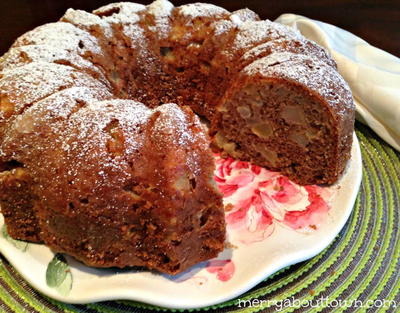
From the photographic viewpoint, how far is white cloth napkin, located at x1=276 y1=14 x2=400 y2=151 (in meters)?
2.55

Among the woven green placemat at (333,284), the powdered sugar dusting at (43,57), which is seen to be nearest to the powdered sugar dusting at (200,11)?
the powdered sugar dusting at (43,57)

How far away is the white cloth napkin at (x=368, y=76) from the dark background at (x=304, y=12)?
57 cm

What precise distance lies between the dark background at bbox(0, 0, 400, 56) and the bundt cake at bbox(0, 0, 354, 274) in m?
1.07

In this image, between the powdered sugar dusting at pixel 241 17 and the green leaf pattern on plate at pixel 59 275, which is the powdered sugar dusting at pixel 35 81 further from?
the powdered sugar dusting at pixel 241 17

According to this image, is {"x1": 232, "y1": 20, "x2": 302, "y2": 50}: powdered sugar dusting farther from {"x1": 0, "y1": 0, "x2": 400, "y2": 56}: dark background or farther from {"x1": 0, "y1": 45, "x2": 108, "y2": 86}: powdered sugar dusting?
{"x1": 0, "y1": 0, "x2": 400, "y2": 56}: dark background

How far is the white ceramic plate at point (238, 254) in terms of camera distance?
1.59 metres

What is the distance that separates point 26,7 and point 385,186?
3109mm

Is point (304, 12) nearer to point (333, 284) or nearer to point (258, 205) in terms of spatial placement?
point (258, 205)

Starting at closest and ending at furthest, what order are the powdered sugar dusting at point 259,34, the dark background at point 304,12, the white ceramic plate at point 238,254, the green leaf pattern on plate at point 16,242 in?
the white ceramic plate at point 238,254, the green leaf pattern on plate at point 16,242, the powdered sugar dusting at point 259,34, the dark background at point 304,12

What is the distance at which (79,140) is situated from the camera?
5.46 feet

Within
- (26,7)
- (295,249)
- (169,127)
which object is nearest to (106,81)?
(169,127)

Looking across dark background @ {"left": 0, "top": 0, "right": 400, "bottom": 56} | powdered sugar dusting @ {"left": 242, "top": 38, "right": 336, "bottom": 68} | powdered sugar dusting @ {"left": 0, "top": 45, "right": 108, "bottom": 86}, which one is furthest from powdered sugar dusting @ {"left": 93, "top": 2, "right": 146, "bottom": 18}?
dark background @ {"left": 0, "top": 0, "right": 400, "bottom": 56}

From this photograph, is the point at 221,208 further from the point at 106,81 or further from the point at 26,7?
the point at 26,7

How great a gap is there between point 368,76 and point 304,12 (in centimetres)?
121
